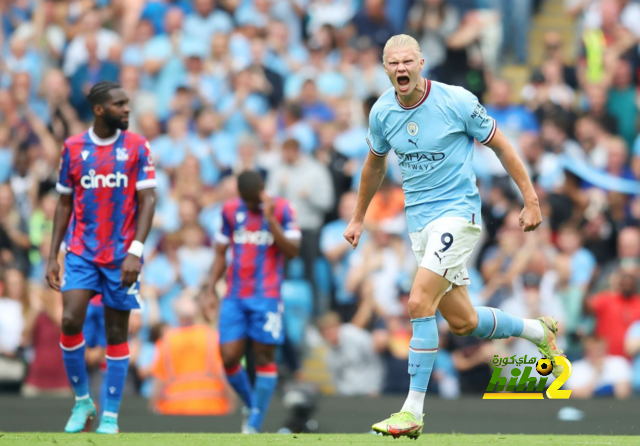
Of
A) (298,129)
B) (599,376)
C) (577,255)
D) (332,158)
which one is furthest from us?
(298,129)

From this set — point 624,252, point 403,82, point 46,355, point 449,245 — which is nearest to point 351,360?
point 624,252

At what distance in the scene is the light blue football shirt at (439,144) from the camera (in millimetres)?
7141

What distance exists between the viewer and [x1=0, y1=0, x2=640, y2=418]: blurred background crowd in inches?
477

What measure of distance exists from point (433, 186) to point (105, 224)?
8.95 ft

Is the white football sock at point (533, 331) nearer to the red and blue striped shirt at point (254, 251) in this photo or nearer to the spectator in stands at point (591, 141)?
the red and blue striped shirt at point (254, 251)

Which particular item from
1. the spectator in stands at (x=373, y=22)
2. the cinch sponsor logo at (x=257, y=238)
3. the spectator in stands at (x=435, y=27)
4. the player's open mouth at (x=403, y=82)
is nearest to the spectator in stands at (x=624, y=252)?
the spectator in stands at (x=435, y=27)

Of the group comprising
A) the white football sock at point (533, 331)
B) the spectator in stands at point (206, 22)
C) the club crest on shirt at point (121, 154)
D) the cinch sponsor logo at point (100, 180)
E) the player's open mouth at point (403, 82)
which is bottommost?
the white football sock at point (533, 331)

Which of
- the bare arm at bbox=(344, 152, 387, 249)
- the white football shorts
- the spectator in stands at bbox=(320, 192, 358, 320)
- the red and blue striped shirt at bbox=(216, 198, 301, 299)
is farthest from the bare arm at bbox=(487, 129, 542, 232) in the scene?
the spectator in stands at bbox=(320, 192, 358, 320)

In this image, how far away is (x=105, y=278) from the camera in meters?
8.24

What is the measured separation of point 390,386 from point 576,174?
3774 mm

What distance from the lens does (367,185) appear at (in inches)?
300

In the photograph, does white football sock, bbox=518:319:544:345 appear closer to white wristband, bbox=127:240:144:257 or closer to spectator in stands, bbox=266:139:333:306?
white wristband, bbox=127:240:144:257

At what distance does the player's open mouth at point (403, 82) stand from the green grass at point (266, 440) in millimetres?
2359

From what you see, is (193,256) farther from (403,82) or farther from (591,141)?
(403,82)
